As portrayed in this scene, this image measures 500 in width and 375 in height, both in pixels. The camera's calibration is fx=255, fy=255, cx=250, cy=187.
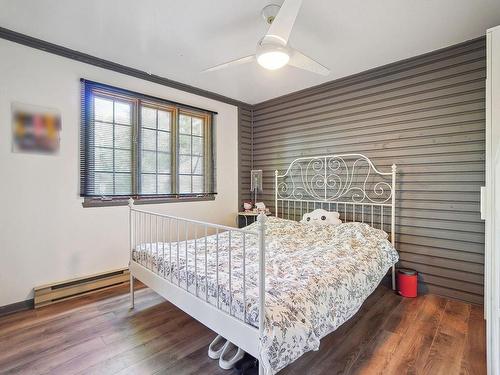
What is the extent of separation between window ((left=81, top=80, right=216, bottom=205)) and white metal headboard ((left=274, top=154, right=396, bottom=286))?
1.27 meters

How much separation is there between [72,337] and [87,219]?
123 cm

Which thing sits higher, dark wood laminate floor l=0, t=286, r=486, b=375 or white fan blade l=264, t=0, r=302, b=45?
white fan blade l=264, t=0, r=302, b=45

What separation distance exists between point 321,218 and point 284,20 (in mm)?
2398

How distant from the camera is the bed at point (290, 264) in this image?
1354 millimetres

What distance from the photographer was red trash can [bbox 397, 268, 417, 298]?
9.17 ft

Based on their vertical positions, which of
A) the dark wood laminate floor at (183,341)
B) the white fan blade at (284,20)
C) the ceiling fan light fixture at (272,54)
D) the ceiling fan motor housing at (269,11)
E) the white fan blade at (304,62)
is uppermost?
the ceiling fan motor housing at (269,11)

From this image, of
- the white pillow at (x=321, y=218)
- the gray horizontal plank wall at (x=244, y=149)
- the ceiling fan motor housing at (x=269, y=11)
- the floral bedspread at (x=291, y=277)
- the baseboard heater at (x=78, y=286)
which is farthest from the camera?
the gray horizontal plank wall at (x=244, y=149)

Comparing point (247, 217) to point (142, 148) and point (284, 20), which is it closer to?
point (142, 148)

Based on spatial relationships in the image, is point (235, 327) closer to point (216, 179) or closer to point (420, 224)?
point (420, 224)

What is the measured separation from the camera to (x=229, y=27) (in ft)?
7.63

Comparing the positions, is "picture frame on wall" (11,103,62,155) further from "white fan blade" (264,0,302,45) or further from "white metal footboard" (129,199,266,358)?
"white fan blade" (264,0,302,45)

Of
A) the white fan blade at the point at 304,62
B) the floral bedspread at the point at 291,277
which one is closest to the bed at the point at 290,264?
the floral bedspread at the point at 291,277

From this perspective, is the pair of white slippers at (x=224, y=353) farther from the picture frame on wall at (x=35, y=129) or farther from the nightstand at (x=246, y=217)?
the picture frame on wall at (x=35, y=129)

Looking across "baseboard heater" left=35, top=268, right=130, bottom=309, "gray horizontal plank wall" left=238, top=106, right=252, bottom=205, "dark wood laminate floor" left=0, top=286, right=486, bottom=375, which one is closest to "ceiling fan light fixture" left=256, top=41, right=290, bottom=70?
"dark wood laminate floor" left=0, top=286, right=486, bottom=375
